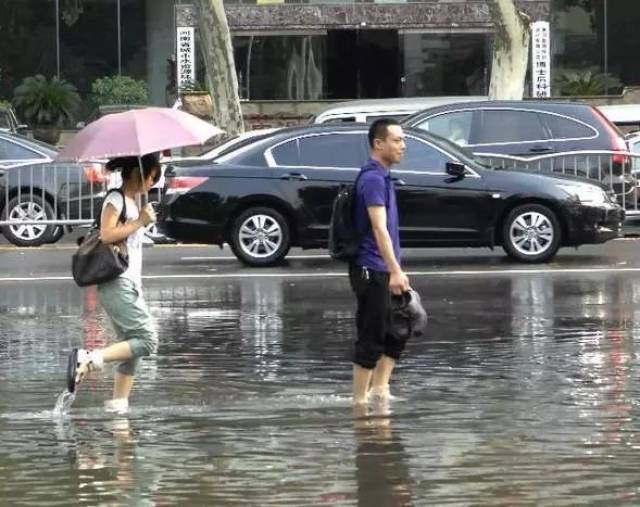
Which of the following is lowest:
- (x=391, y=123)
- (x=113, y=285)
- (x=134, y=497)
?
(x=134, y=497)

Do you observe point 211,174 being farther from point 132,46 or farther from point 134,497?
point 132,46

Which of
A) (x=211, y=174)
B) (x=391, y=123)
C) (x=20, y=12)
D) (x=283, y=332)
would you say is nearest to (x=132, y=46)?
(x=20, y=12)

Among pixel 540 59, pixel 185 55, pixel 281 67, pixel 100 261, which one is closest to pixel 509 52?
pixel 540 59

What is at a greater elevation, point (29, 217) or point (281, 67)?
→ point (281, 67)

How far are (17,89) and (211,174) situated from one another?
68.4ft

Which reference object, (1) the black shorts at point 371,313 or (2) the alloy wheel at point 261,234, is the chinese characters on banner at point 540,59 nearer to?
(2) the alloy wheel at point 261,234

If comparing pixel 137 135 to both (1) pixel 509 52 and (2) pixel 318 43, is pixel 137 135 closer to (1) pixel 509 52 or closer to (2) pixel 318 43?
(1) pixel 509 52

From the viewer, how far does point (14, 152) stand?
21.1 metres

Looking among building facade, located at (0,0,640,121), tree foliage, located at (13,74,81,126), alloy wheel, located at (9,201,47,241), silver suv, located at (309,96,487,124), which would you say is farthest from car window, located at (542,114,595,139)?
tree foliage, located at (13,74,81,126)

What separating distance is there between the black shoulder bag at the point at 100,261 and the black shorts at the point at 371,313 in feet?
4.22

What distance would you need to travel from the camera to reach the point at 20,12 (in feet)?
131

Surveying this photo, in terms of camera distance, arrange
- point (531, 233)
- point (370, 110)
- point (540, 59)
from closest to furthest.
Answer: point (531, 233) < point (370, 110) < point (540, 59)

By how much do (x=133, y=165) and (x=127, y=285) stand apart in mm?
668

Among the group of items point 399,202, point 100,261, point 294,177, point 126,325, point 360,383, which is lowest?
point 360,383
